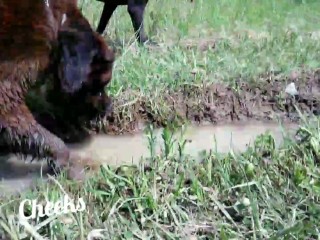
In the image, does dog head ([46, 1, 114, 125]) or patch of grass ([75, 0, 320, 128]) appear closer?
dog head ([46, 1, 114, 125])

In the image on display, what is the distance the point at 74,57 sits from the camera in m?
3.66

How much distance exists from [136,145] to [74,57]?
75 cm

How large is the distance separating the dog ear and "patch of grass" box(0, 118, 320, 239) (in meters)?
0.46

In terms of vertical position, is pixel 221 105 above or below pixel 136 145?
above

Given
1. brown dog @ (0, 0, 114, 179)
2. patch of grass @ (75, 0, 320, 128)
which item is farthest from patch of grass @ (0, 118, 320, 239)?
patch of grass @ (75, 0, 320, 128)

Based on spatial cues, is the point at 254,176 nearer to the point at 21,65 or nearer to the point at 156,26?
the point at 21,65

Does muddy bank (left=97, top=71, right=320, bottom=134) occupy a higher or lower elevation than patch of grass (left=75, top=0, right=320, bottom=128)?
lower

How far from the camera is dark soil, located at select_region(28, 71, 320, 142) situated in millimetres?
4434

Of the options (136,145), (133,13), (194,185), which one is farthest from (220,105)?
(194,185)

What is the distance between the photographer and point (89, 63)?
3766 mm

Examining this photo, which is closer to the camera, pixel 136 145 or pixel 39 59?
pixel 39 59

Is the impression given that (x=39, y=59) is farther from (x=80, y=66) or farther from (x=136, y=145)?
(x=136, y=145)

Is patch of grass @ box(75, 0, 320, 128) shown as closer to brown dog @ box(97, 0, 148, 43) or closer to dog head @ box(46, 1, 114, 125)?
brown dog @ box(97, 0, 148, 43)

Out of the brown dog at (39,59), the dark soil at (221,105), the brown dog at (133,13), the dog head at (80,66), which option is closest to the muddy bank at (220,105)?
the dark soil at (221,105)
